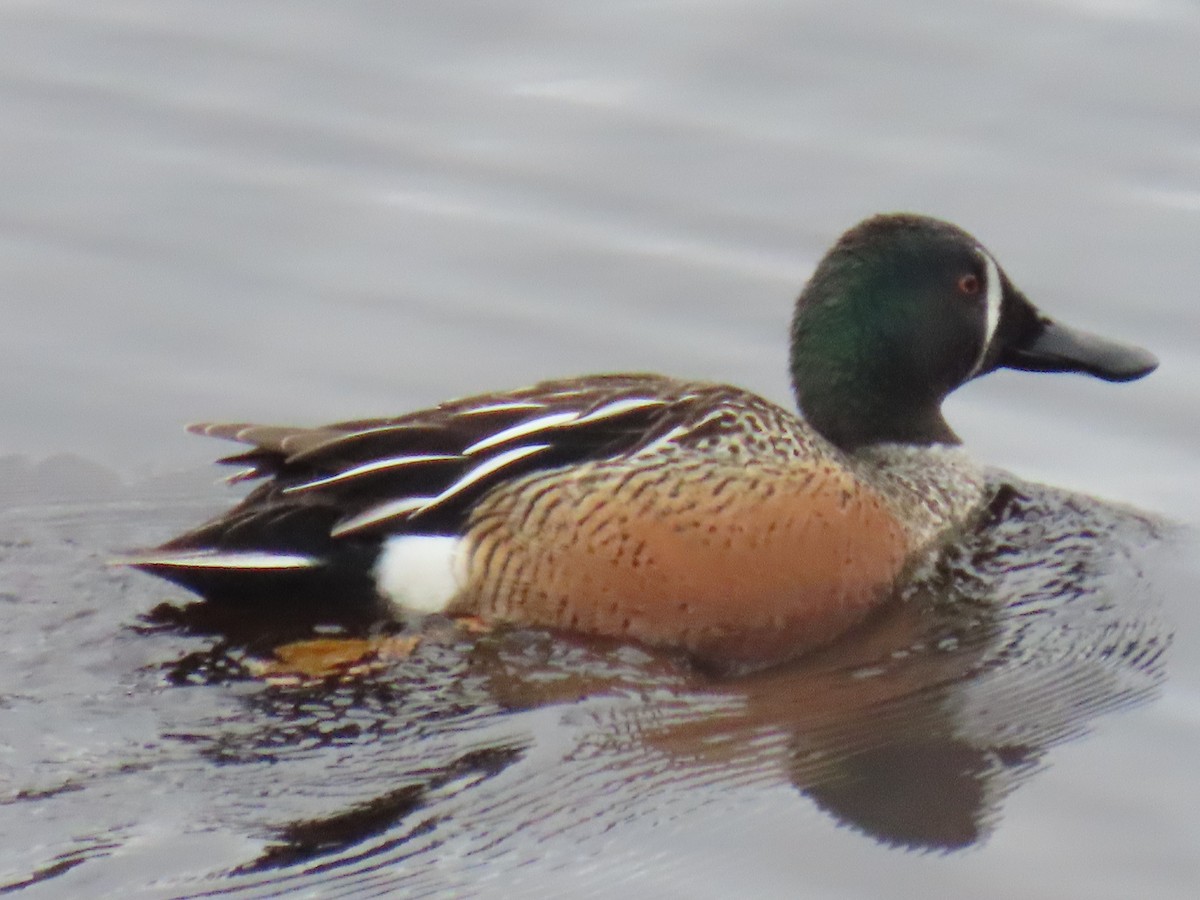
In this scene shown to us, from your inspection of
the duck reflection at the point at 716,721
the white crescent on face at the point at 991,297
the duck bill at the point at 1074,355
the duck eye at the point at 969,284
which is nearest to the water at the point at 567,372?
the duck reflection at the point at 716,721

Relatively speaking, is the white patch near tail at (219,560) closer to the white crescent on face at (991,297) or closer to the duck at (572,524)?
the duck at (572,524)

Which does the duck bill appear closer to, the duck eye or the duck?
the duck eye

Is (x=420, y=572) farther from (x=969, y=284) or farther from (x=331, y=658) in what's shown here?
(x=969, y=284)

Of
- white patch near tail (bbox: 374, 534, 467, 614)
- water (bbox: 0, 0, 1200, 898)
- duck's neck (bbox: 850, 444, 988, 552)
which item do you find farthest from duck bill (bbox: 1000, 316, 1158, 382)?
white patch near tail (bbox: 374, 534, 467, 614)

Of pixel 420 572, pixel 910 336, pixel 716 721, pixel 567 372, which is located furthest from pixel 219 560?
pixel 910 336

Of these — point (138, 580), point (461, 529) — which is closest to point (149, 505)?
point (138, 580)

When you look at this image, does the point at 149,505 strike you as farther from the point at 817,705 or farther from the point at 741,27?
the point at 741,27

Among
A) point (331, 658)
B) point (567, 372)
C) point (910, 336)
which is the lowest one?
point (331, 658)
